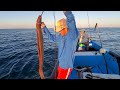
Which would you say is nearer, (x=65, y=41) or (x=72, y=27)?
(x=72, y=27)

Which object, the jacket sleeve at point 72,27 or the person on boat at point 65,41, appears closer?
the jacket sleeve at point 72,27

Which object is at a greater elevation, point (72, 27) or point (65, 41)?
point (72, 27)

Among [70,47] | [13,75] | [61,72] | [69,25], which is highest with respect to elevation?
[69,25]

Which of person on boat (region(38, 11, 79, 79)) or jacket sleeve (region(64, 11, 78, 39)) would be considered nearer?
jacket sleeve (region(64, 11, 78, 39))

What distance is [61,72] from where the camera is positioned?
11.6 feet
